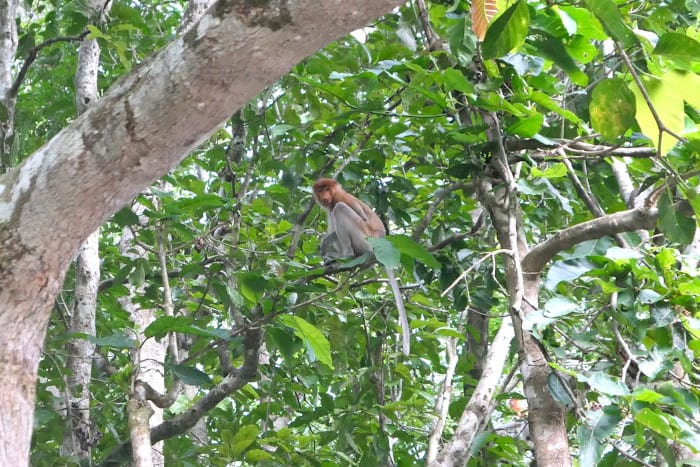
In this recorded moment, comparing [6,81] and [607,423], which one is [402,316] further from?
[6,81]

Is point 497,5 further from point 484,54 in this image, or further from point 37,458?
point 37,458

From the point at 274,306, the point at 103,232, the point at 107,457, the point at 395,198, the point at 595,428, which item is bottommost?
the point at 595,428

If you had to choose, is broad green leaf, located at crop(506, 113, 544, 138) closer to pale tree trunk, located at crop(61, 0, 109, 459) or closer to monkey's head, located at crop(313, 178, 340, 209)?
pale tree trunk, located at crop(61, 0, 109, 459)

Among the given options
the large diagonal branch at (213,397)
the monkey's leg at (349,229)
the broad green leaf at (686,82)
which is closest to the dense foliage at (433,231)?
the broad green leaf at (686,82)

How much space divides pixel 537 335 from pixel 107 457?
248 cm

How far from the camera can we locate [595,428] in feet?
8.72

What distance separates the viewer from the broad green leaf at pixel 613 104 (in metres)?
2.04

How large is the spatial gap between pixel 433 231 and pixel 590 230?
194 cm

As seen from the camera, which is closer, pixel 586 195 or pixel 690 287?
pixel 690 287

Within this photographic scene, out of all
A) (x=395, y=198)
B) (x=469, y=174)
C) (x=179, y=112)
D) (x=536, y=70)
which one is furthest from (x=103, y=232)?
(x=179, y=112)

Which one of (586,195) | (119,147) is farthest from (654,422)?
(119,147)

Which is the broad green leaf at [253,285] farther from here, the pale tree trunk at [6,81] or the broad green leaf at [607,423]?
the broad green leaf at [607,423]

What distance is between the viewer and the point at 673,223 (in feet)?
8.62

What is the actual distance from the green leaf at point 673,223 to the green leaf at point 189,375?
6.64 feet
